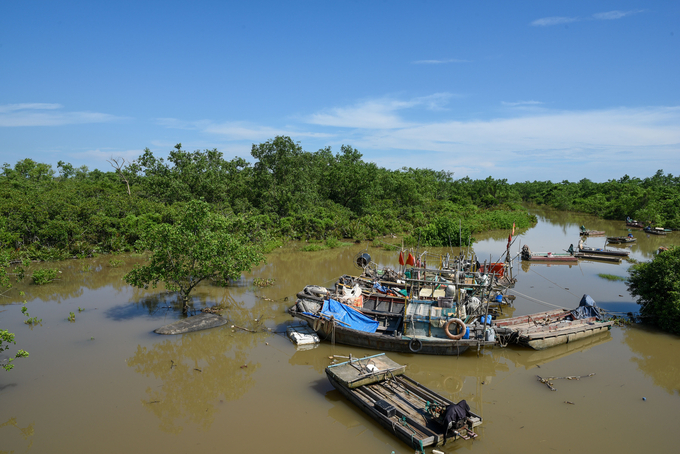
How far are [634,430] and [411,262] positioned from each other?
9.11m

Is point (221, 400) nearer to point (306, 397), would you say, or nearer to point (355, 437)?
point (306, 397)

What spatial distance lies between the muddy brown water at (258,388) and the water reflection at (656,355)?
65 mm

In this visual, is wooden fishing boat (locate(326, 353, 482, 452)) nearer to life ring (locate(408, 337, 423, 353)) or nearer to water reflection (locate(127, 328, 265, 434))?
life ring (locate(408, 337, 423, 353))

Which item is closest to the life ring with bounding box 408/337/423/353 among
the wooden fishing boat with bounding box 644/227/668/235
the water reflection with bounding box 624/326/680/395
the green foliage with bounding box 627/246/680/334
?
the water reflection with bounding box 624/326/680/395

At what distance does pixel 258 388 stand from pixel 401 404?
168 inches

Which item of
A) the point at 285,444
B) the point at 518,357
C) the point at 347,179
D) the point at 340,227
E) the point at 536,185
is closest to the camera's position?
the point at 285,444

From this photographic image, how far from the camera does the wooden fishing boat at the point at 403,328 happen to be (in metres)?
13.2

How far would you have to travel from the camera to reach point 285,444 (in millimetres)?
9195

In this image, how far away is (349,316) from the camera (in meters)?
14.5

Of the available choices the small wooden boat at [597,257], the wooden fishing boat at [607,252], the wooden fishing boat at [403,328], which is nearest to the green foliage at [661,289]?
the wooden fishing boat at [403,328]

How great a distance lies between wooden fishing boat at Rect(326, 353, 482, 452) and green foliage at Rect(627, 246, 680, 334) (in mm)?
11068

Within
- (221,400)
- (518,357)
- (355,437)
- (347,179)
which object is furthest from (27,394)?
(347,179)

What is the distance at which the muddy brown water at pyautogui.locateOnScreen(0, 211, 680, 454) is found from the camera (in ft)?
30.8

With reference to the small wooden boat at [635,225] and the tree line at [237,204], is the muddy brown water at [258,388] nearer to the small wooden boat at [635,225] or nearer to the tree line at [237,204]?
the tree line at [237,204]
